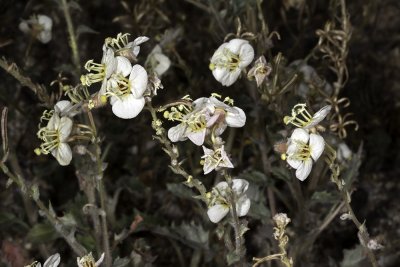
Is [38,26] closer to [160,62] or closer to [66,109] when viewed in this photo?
[160,62]

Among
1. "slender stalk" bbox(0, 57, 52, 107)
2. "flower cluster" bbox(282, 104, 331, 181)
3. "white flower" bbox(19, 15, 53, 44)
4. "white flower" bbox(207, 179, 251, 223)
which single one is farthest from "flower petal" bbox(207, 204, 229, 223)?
"white flower" bbox(19, 15, 53, 44)

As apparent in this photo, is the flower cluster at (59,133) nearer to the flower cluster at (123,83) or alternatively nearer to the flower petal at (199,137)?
the flower cluster at (123,83)

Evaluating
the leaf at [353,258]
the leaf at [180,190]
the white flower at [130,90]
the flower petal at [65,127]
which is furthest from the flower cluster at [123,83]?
the leaf at [353,258]

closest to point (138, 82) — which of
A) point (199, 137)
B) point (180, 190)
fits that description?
point (199, 137)

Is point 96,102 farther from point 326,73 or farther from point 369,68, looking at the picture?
point 369,68

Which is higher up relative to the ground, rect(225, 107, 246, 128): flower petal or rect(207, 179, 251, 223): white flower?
rect(225, 107, 246, 128): flower petal

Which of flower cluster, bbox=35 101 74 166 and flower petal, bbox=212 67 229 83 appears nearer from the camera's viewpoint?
flower cluster, bbox=35 101 74 166

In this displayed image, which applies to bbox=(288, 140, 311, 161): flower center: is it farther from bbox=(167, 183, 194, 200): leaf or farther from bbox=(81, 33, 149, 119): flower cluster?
bbox=(167, 183, 194, 200): leaf
